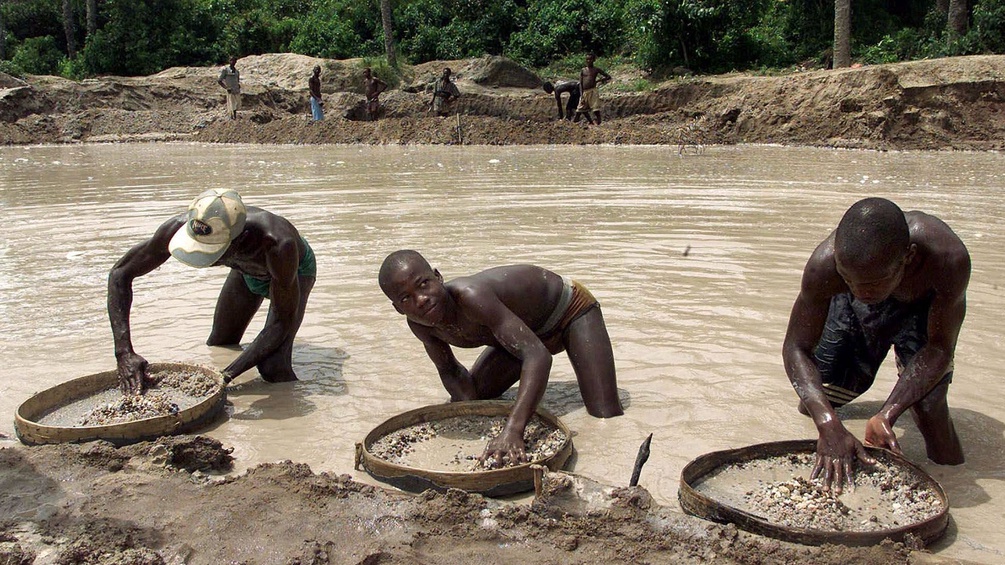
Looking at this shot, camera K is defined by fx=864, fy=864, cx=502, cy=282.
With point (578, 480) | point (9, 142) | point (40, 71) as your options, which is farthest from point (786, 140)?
point (40, 71)

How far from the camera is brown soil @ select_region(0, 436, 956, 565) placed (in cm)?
237

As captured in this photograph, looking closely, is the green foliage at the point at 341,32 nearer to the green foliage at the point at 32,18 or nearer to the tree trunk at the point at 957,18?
the green foliage at the point at 32,18

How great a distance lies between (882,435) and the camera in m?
2.87

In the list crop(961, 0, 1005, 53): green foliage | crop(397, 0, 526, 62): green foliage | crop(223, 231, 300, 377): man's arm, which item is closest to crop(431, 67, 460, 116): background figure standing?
crop(397, 0, 526, 62): green foliage

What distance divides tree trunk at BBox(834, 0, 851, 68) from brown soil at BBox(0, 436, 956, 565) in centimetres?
1700

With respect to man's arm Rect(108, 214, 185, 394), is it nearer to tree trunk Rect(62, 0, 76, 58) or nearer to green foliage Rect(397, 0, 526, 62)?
green foliage Rect(397, 0, 526, 62)

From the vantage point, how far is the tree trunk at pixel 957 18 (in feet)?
59.9

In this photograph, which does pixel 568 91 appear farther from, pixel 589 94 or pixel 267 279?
pixel 267 279

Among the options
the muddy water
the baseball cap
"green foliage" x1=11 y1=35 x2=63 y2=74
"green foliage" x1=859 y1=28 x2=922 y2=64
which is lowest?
the muddy water

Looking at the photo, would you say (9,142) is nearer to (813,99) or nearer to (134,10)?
(134,10)

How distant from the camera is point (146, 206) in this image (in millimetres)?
9758

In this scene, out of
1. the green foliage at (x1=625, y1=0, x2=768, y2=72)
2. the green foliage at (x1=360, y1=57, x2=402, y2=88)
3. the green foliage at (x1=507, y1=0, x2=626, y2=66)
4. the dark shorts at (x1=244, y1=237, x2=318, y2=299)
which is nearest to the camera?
the dark shorts at (x1=244, y1=237, x2=318, y2=299)

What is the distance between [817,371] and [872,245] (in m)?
0.62

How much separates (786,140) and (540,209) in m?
9.11
